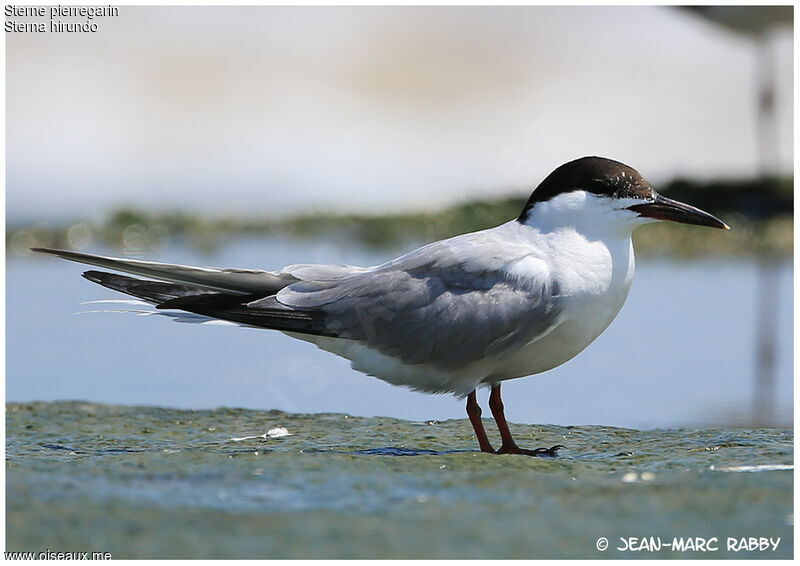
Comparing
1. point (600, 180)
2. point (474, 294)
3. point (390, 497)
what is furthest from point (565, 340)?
point (390, 497)

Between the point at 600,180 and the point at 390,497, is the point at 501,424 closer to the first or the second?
the point at 600,180

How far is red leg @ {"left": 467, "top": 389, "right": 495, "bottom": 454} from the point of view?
418 cm

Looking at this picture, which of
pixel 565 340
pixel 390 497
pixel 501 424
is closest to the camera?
pixel 390 497

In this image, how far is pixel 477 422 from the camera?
427 centimetres

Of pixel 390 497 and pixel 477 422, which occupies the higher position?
pixel 477 422

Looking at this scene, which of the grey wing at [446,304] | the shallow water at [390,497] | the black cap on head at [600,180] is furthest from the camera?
the black cap on head at [600,180]

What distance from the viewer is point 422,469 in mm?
3561

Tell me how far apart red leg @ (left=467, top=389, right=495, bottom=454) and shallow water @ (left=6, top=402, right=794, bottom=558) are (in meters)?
0.05

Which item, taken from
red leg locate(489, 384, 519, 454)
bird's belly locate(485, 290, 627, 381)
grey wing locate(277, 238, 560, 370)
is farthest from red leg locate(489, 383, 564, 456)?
grey wing locate(277, 238, 560, 370)

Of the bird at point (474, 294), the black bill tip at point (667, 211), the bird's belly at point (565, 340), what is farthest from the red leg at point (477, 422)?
the black bill tip at point (667, 211)

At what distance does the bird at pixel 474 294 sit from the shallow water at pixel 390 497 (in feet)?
1.03

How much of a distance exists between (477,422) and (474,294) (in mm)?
440

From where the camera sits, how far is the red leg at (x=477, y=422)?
4.18m

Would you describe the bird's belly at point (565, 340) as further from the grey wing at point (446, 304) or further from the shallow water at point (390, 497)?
the shallow water at point (390, 497)
